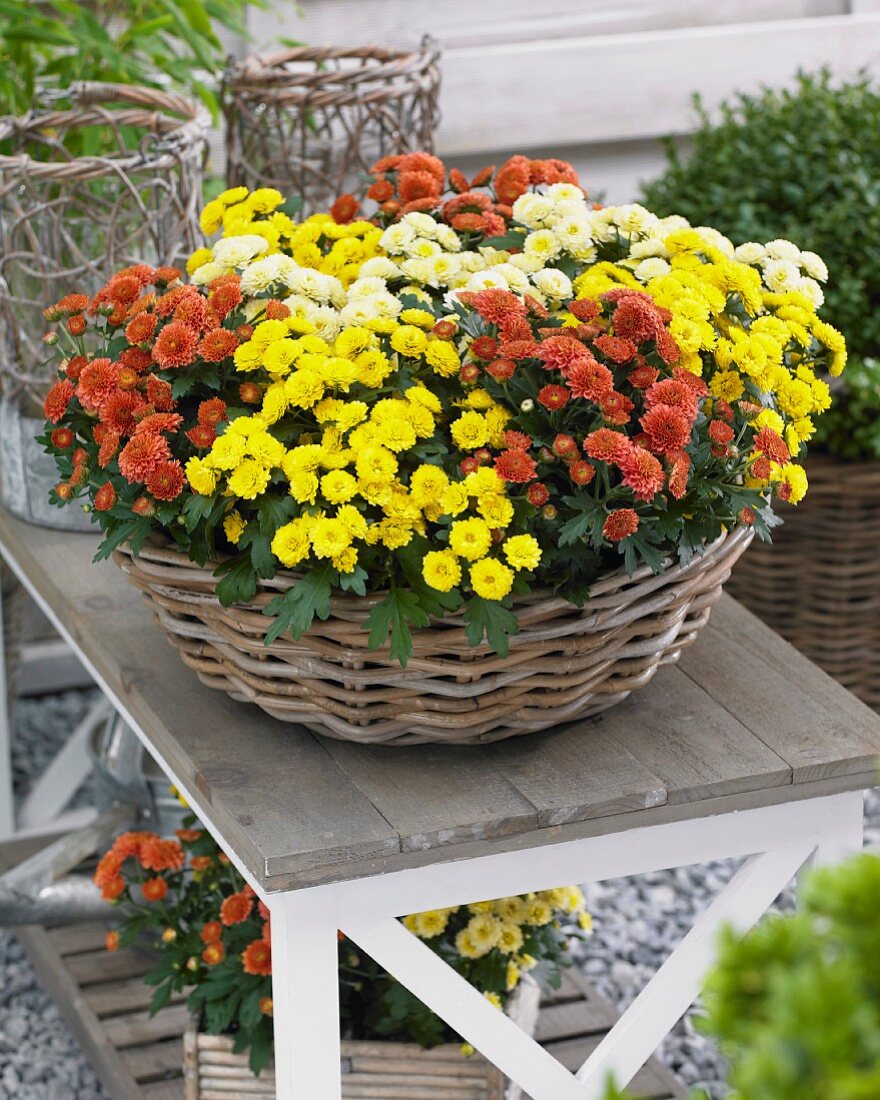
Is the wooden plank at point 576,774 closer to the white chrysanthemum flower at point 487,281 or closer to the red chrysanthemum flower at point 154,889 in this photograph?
the white chrysanthemum flower at point 487,281

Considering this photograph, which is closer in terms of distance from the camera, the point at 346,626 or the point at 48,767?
the point at 346,626

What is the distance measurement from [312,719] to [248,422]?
0.85 feet

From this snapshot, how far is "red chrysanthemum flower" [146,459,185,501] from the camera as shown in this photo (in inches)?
43.9

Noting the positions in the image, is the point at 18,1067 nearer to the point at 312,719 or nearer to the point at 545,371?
the point at 312,719

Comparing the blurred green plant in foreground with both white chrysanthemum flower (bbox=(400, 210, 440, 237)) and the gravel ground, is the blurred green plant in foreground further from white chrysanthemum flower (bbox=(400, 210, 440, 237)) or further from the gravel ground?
the gravel ground

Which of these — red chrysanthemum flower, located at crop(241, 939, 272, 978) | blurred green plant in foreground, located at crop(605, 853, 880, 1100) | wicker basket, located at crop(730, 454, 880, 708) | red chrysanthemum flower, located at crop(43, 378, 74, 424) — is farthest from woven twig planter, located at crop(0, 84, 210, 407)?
blurred green plant in foreground, located at crop(605, 853, 880, 1100)

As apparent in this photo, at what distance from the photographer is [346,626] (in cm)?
109

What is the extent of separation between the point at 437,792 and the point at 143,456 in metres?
0.35

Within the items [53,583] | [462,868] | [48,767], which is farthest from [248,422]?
[48,767]

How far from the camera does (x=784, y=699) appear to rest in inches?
52.3

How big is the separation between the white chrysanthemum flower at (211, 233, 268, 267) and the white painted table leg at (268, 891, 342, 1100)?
0.53 metres

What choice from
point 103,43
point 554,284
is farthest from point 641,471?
point 103,43

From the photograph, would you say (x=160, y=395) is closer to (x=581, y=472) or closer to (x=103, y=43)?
(x=581, y=472)

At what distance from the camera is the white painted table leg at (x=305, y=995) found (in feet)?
3.69
